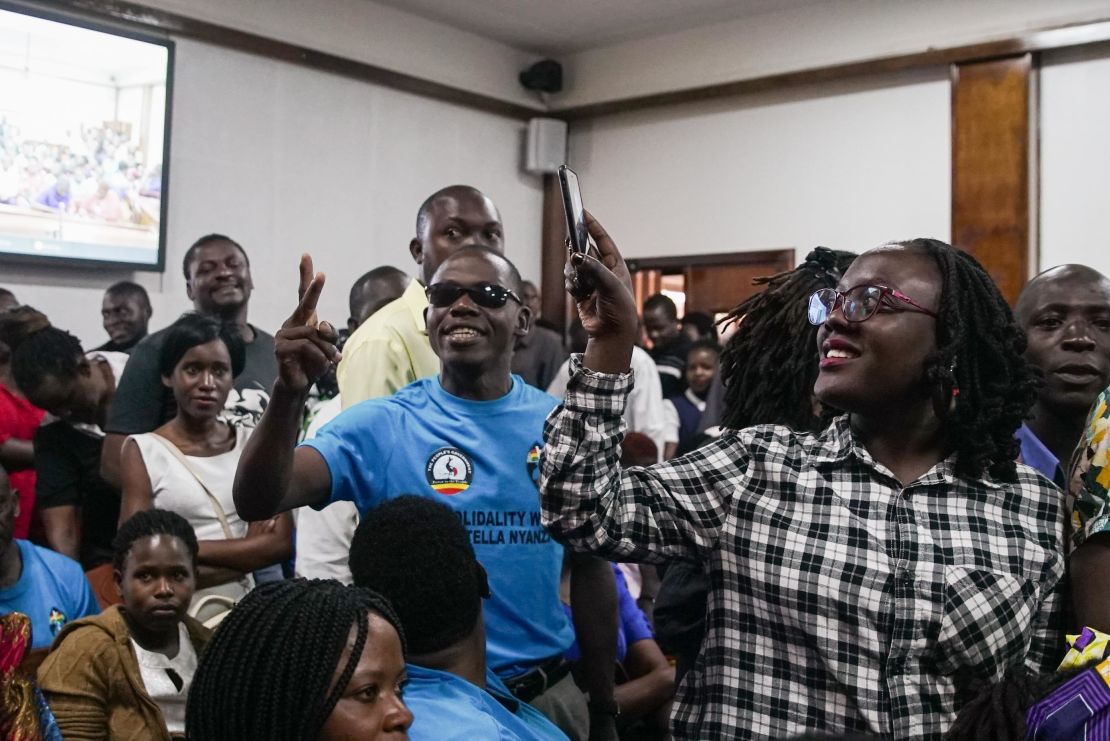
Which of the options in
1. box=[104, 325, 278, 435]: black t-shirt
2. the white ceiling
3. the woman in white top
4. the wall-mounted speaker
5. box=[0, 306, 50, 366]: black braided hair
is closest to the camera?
the woman in white top

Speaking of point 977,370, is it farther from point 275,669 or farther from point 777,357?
point 275,669

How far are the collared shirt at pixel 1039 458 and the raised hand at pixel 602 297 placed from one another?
129 cm

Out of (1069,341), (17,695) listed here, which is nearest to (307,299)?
(17,695)

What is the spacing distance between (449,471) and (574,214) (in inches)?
28.6

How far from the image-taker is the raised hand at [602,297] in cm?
A: 161

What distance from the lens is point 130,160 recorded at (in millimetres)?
6422

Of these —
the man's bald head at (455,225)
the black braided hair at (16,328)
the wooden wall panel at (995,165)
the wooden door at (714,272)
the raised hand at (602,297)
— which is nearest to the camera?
the raised hand at (602,297)

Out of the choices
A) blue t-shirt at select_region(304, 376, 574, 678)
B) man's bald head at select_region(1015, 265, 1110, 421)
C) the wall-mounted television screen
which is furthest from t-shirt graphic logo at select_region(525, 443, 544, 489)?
the wall-mounted television screen

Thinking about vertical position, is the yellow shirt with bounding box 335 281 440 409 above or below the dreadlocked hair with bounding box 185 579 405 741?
above

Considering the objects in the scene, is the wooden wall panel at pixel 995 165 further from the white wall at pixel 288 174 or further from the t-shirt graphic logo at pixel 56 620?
the t-shirt graphic logo at pixel 56 620

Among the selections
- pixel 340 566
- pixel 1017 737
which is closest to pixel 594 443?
pixel 1017 737

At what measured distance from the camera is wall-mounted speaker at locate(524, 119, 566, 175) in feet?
28.9

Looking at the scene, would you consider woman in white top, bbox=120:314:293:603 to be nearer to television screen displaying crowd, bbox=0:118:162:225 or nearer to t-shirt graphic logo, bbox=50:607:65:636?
t-shirt graphic logo, bbox=50:607:65:636

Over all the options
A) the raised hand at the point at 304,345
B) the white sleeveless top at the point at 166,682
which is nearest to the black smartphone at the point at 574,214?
the raised hand at the point at 304,345
